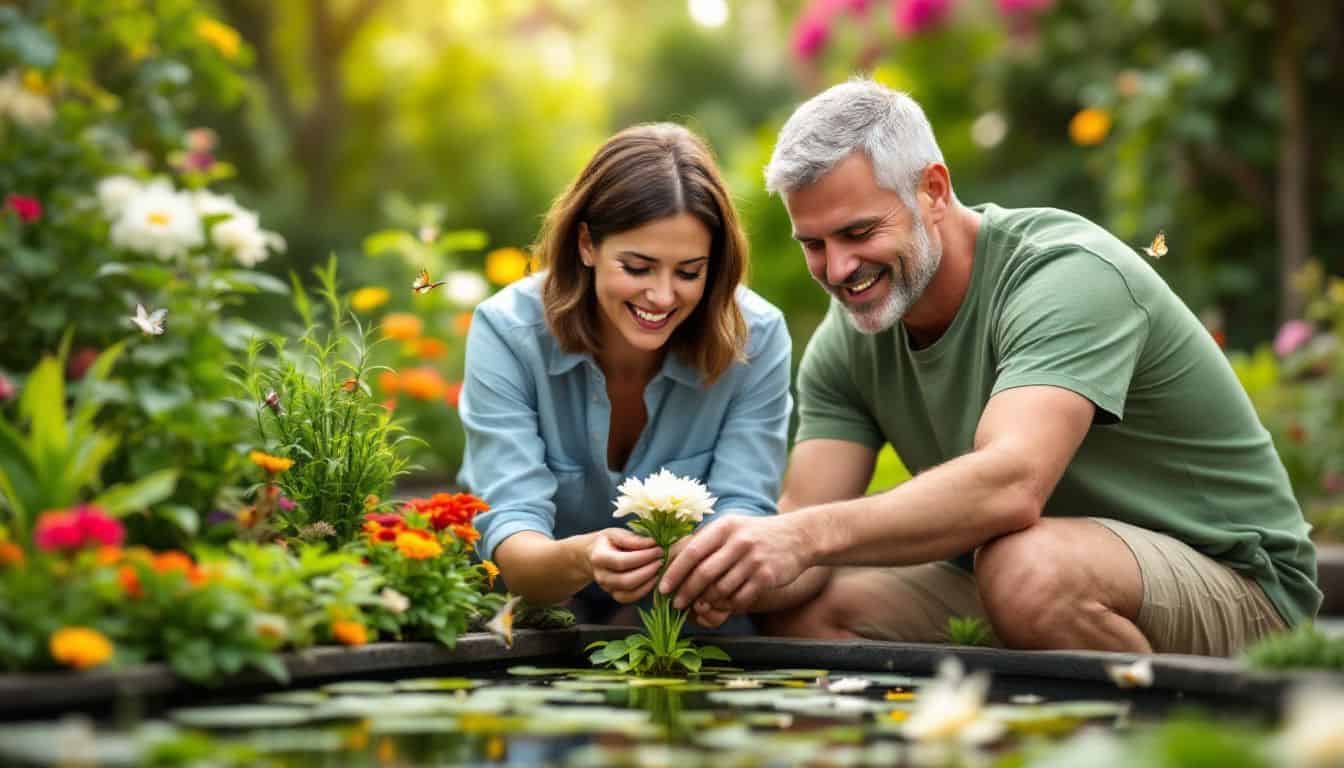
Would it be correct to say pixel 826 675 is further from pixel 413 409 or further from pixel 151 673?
pixel 413 409

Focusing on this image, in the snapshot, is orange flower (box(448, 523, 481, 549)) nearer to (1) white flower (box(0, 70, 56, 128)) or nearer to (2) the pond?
(2) the pond

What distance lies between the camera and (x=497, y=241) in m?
14.4

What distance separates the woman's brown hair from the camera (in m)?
3.29

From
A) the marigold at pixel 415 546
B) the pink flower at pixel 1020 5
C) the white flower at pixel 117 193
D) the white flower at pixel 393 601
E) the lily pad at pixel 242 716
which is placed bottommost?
the lily pad at pixel 242 716

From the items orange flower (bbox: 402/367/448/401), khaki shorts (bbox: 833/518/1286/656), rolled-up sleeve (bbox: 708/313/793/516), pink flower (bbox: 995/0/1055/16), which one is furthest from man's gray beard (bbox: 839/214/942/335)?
pink flower (bbox: 995/0/1055/16)

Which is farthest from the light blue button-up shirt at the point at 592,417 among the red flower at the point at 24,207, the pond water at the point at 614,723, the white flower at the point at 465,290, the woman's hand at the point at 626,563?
the white flower at the point at 465,290

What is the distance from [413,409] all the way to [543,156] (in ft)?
29.1

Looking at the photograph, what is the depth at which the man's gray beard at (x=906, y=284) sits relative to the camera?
332 cm

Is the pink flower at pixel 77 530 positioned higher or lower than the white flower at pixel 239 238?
lower

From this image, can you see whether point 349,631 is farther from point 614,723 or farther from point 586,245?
point 586,245

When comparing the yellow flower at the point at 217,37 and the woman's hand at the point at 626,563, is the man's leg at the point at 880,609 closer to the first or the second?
the woman's hand at the point at 626,563

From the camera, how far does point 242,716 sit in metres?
2.29

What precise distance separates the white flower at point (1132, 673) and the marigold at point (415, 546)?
4.00 feet

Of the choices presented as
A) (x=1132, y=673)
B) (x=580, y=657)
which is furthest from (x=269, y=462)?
(x=1132, y=673)
